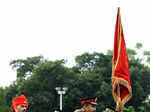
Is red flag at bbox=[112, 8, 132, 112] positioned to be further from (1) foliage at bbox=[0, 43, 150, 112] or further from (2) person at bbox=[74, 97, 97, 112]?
(1) foliage at bbox=[0, 43, 150, 112]

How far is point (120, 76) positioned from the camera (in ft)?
27.7

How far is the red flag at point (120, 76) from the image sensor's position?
8383 millimetres

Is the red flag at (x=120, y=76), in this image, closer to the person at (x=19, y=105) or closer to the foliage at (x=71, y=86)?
the person at (x=19, y=105)

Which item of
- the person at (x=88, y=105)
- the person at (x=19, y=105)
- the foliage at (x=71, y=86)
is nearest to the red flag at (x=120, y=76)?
the person at (x=88, y=105)

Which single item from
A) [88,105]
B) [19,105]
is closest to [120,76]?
[88,105]

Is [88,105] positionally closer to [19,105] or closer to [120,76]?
[120,76]

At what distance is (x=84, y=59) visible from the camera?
58.1 m

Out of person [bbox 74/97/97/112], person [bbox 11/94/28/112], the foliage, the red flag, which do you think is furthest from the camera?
the foliage

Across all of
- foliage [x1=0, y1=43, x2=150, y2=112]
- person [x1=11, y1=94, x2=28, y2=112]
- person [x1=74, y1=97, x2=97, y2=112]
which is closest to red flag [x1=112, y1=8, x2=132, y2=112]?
person [x1=74, y1=97, x2=97, y2=112]

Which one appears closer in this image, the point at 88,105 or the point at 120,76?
the point at 120,76

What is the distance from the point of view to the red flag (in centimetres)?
838

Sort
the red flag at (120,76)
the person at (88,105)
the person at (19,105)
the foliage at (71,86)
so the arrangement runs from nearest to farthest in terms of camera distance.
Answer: the red flag at (120,76)
the person at (88,105)
the person at (19,105)
the foliage at (71,86)

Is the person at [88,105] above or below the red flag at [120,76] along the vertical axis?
below

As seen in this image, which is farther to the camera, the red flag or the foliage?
the foliage
